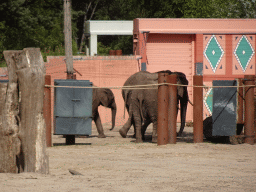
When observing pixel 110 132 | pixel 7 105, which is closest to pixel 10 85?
pixel 7 105

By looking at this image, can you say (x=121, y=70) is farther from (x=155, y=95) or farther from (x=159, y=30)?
(x=155, y=95)

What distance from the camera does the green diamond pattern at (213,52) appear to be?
60.2ft

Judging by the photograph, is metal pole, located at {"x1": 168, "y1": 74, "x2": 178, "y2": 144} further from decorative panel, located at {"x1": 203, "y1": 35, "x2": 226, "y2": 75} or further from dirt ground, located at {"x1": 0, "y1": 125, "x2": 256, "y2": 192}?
decorative panel, located at {"x1": 203, "y1": 35, "x2": 226, "y2": 75}

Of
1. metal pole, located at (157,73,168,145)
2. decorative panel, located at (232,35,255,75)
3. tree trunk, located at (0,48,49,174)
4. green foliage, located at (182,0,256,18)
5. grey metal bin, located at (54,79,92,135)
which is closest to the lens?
tree trunk, located at (0,48,49,174)

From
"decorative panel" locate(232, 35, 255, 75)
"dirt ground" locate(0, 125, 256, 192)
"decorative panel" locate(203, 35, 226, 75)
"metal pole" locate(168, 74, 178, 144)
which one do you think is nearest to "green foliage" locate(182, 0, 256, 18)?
→ "decorative panel" locate(232, 35, 255, 75)

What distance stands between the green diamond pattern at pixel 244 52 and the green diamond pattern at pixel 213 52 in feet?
2.10

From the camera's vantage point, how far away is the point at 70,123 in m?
9.66

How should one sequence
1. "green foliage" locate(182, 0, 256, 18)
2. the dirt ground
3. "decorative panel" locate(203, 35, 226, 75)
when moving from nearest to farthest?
the dirt ground
"decorative panel" locate(203, 35, 226, 75)
"green foliage" locate(182, 0, 256, 18)

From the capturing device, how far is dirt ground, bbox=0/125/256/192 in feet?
18.9

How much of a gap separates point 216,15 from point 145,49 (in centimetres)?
2121

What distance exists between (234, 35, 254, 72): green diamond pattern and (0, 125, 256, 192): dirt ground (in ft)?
29.6

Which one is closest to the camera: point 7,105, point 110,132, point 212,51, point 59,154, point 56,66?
point 7,105

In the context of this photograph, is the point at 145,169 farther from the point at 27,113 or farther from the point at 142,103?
the point at 142,103

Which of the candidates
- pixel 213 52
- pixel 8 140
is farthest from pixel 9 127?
pixel 213 52
